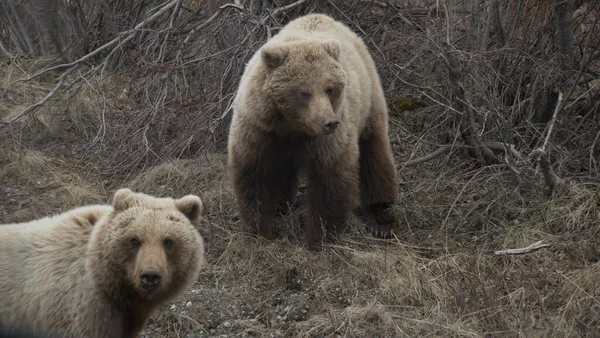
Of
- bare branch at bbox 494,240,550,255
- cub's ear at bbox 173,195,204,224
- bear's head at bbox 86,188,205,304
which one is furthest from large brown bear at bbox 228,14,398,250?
bear's head at bbox 86,188,205,304

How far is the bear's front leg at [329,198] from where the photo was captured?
7.07 m

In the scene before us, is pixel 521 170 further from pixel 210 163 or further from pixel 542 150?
pixel 210 163

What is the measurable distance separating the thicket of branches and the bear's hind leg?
655 millimetres

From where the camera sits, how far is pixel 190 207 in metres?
4.98

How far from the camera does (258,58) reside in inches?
283

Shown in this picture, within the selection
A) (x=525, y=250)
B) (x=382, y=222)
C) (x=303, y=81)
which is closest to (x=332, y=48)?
(x=303, y=81)

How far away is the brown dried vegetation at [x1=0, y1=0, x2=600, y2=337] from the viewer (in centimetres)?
587

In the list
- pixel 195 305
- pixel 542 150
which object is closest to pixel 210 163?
pixel 195 305

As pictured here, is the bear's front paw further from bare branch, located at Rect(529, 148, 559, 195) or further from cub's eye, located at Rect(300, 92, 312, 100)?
cub's eye, located at Rect(300, 92, 312, 100)

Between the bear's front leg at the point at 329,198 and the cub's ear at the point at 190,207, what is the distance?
214 cm

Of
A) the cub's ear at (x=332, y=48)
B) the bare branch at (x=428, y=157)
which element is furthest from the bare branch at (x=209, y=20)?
the bare branch at (x=428, y=157)

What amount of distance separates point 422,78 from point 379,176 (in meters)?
1.73

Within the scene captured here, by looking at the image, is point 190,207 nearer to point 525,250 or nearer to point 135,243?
point 135,243

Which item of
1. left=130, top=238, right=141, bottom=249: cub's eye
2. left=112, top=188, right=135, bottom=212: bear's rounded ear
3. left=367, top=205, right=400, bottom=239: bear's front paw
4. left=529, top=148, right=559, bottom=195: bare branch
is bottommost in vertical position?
left=367, top=205, right=400, bottom=239: bear's front paw
